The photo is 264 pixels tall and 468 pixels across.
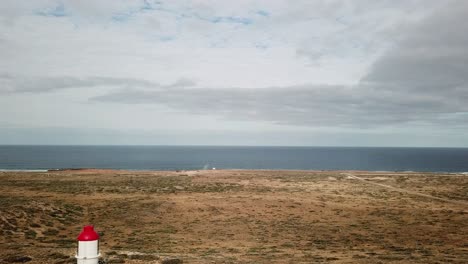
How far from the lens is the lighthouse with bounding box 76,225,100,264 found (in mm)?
8570

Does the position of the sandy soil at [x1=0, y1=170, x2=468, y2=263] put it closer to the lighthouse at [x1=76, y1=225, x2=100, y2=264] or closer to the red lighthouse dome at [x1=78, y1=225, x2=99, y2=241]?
the lighthouse at [x1=76, y1=225, x2=100, y2=264]

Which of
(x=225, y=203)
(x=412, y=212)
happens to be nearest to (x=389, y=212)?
(x=412, y=212)

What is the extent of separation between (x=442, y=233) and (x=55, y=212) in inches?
1353

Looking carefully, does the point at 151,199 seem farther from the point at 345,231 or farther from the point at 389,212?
the point at 389,212

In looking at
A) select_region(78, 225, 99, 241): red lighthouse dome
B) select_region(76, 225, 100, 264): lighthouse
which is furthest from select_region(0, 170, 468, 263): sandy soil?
select_region(78, 225, 99, 241): red lighthouse dome

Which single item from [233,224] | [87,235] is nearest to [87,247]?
[87,235]

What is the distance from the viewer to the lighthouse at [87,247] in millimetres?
8570

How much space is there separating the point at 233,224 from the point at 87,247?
78.1 feet

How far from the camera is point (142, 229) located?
28703 mm

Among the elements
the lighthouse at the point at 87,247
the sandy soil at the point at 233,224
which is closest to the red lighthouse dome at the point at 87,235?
the lighthouse at the point at 87,247

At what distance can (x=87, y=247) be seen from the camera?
28.3ft

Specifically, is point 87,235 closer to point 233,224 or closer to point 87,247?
point 87,247

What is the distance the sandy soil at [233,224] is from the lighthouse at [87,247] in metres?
7.59

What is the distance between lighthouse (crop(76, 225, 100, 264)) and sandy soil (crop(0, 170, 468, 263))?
7.59 m
